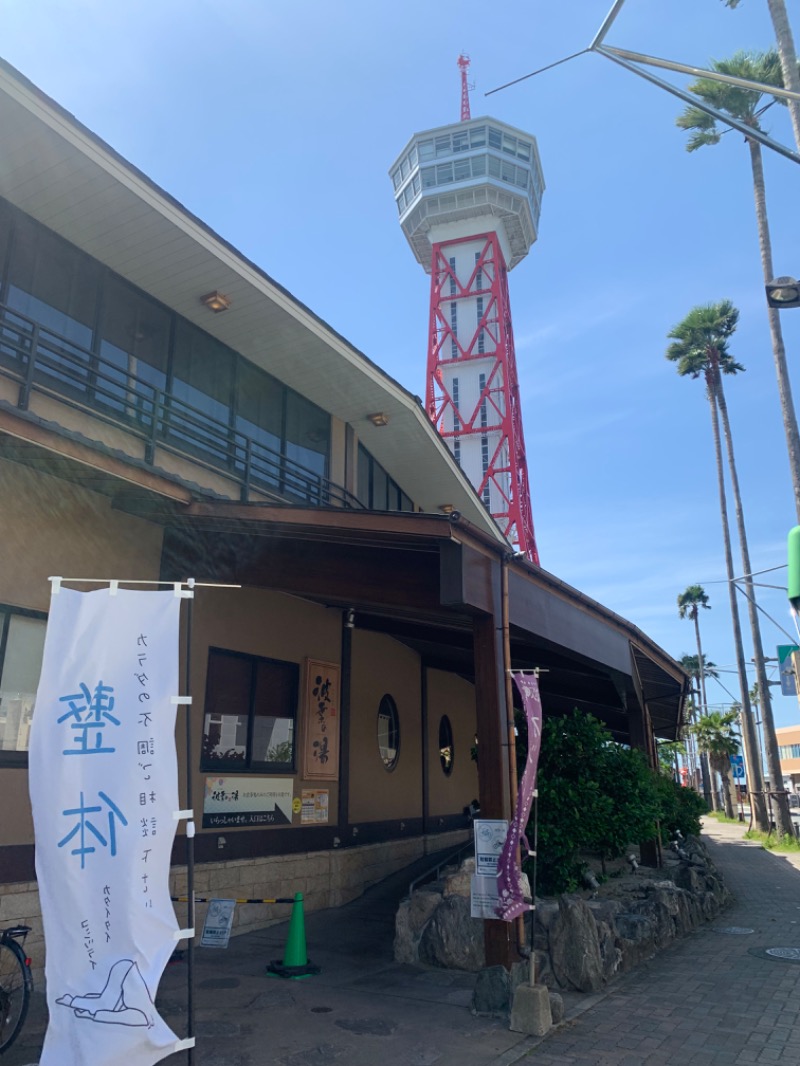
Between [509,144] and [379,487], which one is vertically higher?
[509,144]

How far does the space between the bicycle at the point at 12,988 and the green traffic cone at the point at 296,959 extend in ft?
9.13

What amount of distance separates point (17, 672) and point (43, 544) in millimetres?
1321

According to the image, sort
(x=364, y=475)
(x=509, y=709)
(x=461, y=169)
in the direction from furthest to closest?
(x=461, y=169) → (x=364, y=475) → (x=509, y=709)

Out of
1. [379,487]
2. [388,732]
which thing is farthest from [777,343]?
[388,732]

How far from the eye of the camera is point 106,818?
429 centimetres

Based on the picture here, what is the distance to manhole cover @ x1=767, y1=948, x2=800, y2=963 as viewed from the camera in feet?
30.5

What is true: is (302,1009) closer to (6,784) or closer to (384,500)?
(6,784)

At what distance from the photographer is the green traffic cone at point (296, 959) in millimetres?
7859

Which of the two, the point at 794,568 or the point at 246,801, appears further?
the point at 246,801

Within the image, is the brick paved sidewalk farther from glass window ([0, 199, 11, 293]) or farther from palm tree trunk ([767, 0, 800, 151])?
palm tree trunk ([767, 0, 800, 151])

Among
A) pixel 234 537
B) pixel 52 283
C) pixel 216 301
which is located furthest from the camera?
pixel 216 301

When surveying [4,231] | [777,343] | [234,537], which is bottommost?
[234,537]

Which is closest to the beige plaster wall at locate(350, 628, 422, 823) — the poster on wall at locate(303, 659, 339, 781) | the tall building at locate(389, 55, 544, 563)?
the poster on wall at locate(303, 659, 339, 781)

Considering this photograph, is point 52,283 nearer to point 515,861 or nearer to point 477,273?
point 515,861
